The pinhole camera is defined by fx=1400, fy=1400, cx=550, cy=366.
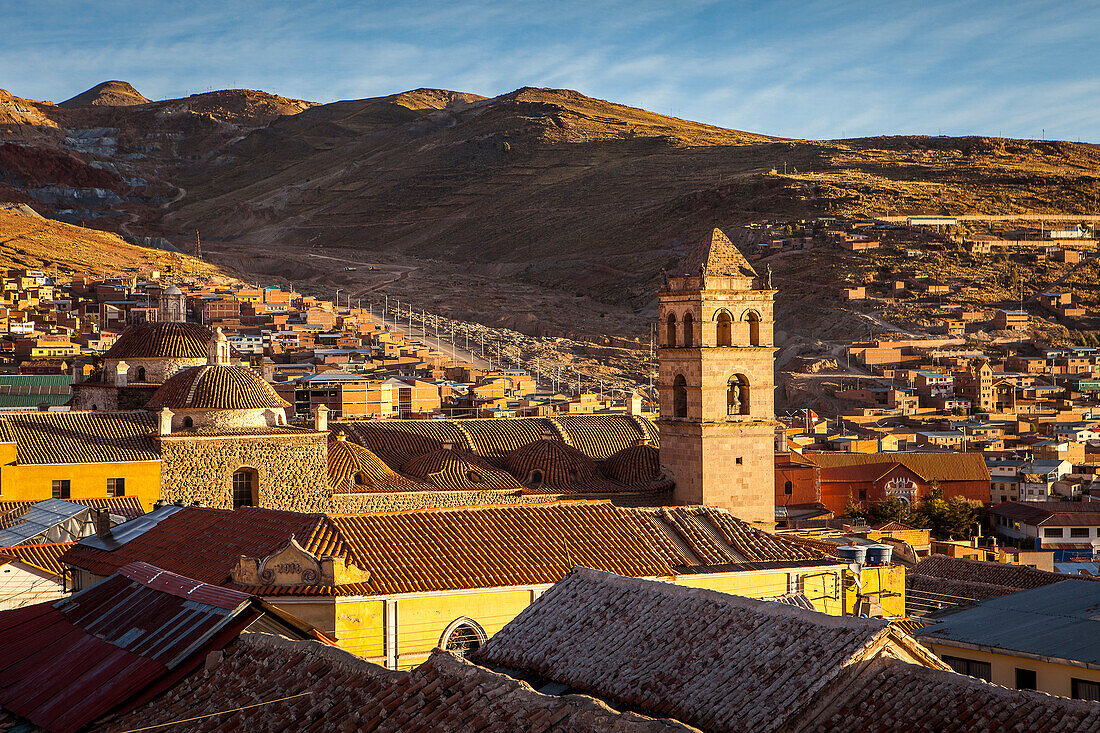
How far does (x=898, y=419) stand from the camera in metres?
58.4

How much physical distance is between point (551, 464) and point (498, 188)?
125556 mm

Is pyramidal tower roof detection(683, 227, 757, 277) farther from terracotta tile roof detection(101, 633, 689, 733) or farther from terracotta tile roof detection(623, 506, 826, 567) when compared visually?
terracotta tile roof detection(101, 633, 689, 733)

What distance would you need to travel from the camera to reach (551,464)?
27.4 metres

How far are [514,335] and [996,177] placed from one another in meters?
52.9

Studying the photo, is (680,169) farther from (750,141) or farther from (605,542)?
(605,542)

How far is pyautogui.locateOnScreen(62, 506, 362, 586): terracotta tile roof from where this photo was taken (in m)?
13.1

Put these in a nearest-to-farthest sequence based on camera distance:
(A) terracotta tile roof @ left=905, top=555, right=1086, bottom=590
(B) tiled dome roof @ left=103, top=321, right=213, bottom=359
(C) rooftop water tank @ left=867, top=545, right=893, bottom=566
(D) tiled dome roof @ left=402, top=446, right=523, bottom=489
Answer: (C) rooftop water tank @ left=867, top=545, right=893, bottom=566 → (A) terracotta tile roof @ left=905, top=555, right=1086, bottom=590 → (D) tiled dome roof @ left=402, top=446, right=523, bottom=489 → (B) tiled dome roof @ left=103, top=321, right=213, bottom=359

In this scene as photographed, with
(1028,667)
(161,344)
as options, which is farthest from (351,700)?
(161,344)

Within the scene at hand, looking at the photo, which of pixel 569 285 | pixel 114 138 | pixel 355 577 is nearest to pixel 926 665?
pixel 355 577

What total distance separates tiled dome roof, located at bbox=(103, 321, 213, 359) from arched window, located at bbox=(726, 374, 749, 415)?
33.2 ft

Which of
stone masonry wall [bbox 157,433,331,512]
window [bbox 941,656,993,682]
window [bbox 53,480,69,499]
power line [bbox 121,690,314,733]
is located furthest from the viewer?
window [bbox 53,480,69,499]

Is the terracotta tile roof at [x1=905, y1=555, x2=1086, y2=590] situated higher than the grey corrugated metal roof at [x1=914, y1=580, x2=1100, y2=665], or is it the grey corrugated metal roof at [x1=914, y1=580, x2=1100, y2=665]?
the grey corrugated metal roof at [x1=914, y1=580, x2=1100, y2=665]

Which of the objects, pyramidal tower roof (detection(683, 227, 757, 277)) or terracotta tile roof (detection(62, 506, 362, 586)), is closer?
terracotta tile roof (detection(62, 506, 362, 586))

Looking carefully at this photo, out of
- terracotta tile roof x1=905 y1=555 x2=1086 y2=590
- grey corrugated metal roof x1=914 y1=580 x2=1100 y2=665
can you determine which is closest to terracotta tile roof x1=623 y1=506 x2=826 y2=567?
grey corrugated metal roof x1=914 y1=580 x2=1100 y2=665
